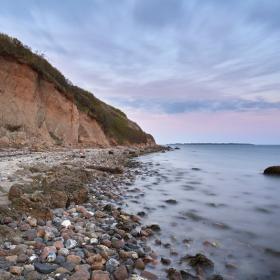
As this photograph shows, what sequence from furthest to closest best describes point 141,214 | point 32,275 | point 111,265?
point 141,214 < point 111,265 < point 32,275

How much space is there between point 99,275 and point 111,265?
0.47m

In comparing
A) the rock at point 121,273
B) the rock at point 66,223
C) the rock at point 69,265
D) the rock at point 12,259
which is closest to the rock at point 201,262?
the rock at point 121,273

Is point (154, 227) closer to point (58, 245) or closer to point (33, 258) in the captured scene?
point (58, 245)

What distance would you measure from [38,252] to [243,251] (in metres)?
3.86

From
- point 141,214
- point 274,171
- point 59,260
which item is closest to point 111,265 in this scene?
point 59,260

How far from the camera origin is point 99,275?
3885mm

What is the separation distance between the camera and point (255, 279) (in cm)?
478

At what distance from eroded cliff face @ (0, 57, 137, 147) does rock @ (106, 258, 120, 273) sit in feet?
58.5

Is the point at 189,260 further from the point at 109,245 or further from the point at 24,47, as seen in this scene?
the point at 24,47

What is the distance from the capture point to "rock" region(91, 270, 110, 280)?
3837 mm

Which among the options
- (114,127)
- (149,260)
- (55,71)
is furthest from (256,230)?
(114,127)

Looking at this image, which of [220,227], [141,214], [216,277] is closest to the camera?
[216,277]

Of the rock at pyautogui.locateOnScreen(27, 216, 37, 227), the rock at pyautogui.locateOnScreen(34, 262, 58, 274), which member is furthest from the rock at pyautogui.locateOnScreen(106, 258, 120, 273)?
the rock at pyautogui.locateOnScreen(27, 216, 37, 227)

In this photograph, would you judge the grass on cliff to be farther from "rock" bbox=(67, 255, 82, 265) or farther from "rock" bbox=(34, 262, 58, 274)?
"rock" bbox=(34, 262, 58, 274)
